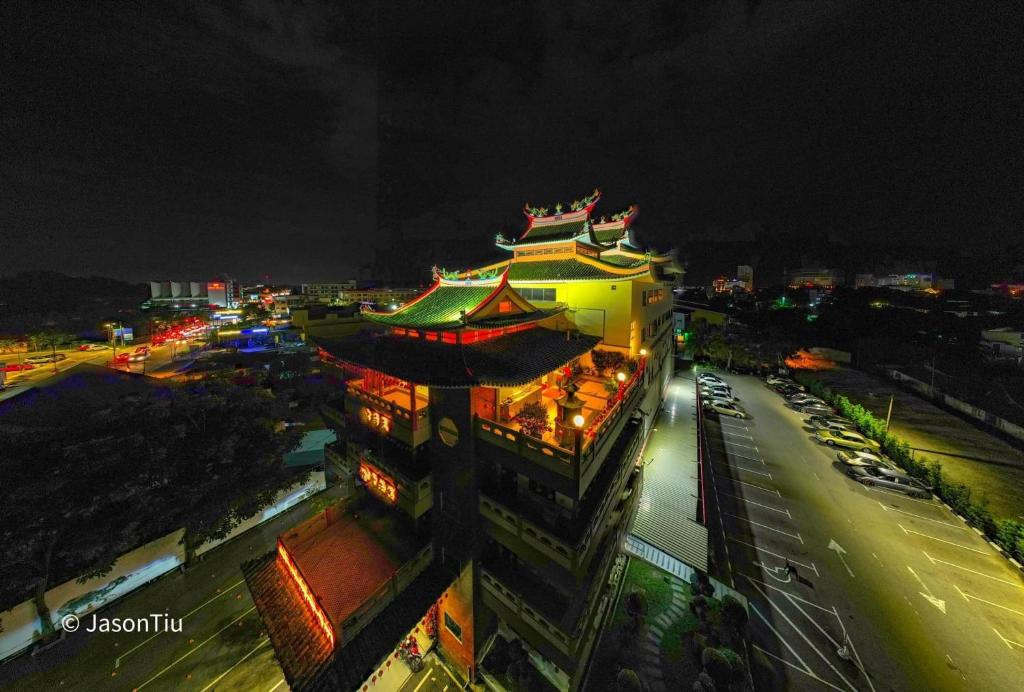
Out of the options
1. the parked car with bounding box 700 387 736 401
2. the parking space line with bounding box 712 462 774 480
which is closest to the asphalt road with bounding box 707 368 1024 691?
the parking space line with bounding box 712 462 774 480

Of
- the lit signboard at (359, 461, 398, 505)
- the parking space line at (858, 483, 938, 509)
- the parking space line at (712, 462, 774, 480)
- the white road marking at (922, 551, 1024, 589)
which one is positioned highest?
the lit signboard at (359, 461, 398, 505)

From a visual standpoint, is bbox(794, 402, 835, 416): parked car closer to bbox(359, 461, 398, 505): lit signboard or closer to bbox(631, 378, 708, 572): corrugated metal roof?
bbox(631, 378, 708, 572): corrugated metal roof

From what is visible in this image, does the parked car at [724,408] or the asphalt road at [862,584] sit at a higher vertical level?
the parked car at [724,408]

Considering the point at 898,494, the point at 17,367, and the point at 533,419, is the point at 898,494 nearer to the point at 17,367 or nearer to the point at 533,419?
the point at 533,419

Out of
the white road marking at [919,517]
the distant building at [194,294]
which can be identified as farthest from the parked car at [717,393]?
the distant building at [194,294]

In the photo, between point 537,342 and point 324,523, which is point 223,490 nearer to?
point 324,523

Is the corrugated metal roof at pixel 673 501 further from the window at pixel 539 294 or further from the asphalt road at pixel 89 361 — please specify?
the asphalt road at pixel 89 361

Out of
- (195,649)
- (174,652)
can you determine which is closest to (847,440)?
(195,649)
